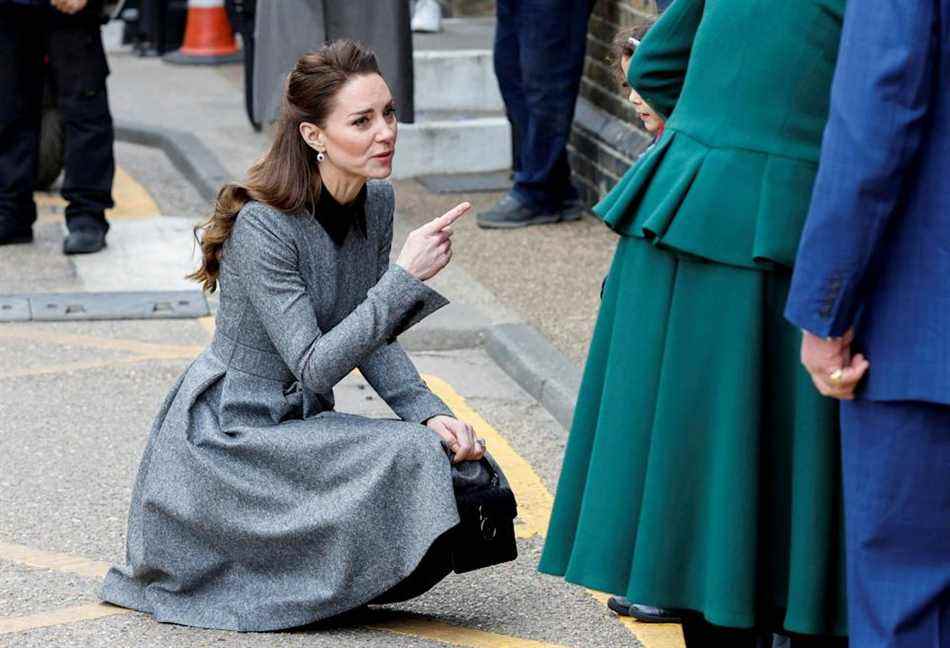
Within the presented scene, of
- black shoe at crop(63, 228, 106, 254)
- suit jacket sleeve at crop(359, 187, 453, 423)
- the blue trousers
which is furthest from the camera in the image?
black shoe at crop(63, 228, 106, 254)

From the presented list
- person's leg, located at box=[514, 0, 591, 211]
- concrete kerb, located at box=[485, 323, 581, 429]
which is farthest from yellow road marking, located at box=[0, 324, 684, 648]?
person's leg, located at box=[514, 0, 591, 211]

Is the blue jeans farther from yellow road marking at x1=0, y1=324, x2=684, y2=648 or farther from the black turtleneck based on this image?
the black turtleneck

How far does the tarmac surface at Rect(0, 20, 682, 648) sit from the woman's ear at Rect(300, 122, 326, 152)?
1.06m

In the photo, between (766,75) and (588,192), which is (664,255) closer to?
(766,75)

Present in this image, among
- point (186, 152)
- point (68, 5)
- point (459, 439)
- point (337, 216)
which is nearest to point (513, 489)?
point (459, 439)

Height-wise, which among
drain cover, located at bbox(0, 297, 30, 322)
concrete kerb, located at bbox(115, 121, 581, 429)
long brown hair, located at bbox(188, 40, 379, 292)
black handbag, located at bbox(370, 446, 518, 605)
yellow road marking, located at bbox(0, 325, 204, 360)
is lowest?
drain cover, located at bbox(0, 297, 30, 322)

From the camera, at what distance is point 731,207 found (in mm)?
3189

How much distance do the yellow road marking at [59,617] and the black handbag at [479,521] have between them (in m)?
0.83

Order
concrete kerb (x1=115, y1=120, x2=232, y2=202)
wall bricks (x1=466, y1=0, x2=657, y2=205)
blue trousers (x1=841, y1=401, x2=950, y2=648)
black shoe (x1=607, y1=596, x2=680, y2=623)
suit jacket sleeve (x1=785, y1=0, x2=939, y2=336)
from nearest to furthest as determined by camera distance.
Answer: suit jacket sleeve (x1=785, y1=0, x2=939, y2=336) < blue trousers (x1=841, y1=401, x2=950, y2=648) < black shoe (x1=607, y1=596, x2=680, y2=623) < wall bricks (x1=466, y1=0, x2=657, y2=205) < concrete kerb (x1=115, y1=120, x2=232, y2=202)

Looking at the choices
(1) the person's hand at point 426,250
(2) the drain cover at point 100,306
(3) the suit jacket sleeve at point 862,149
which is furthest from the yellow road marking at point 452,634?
(2) the drain cover at point 100,306

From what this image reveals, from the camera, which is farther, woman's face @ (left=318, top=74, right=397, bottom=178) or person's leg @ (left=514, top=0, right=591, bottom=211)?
person's leg @ (left=514, top=0, right=591, bottom=211)

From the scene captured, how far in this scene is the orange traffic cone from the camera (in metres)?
13.8

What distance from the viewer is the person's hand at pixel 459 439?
4023 mm

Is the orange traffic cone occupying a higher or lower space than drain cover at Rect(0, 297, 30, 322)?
lower
